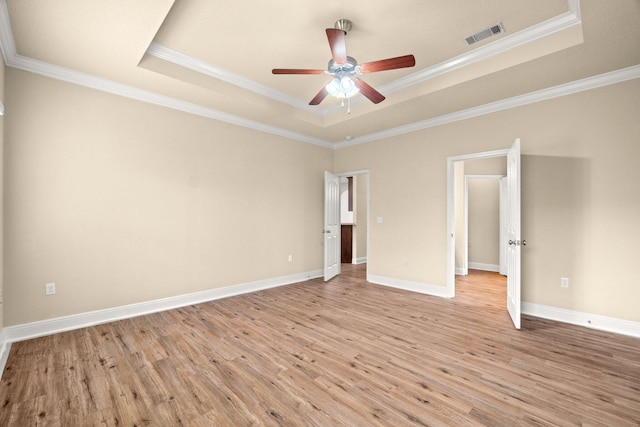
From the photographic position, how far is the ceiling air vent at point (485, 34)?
2814mm

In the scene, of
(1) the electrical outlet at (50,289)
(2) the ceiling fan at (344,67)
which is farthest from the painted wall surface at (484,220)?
(1) the electrical outlet at (50,289)

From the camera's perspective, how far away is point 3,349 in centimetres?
265

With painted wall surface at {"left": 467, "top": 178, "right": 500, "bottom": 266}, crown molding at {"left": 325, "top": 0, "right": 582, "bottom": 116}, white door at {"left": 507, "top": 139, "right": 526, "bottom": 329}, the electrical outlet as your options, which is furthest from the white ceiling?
painted wall surface at {"left": 467, "top": 178, "right": 500, "bottom": 266}

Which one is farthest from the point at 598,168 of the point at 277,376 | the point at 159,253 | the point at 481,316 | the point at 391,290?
the point at 159,253

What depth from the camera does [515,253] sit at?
344cm

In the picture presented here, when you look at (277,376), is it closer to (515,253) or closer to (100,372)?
(100,372)

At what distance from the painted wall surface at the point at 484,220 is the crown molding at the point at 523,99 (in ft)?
9.65

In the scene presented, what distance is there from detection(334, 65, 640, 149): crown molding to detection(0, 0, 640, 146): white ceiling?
15 mm

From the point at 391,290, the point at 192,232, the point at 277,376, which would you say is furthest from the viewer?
the point at 391,290

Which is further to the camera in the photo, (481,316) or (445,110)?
(445,110)

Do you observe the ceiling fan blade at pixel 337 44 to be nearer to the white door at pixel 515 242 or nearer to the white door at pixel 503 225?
the white door at pixel 515 242

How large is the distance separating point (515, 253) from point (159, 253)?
14.8 feet

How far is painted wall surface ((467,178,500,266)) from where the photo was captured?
22.2 feet

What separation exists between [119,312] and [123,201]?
4.48 feet
